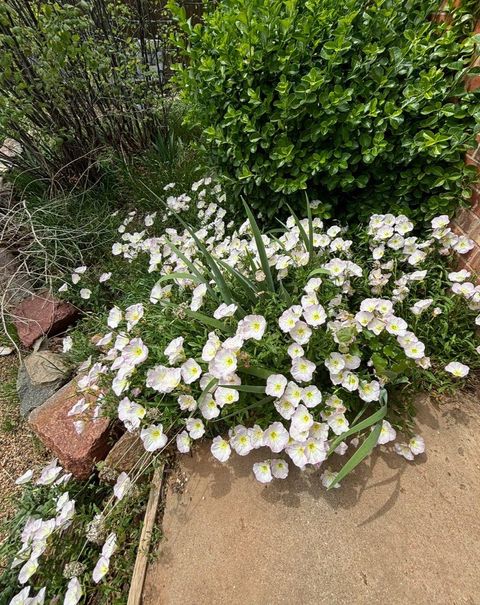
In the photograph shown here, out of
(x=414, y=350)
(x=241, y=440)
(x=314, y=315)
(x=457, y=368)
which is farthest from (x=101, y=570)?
(x=457, y=368)

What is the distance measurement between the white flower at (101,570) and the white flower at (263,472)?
0.69 meters

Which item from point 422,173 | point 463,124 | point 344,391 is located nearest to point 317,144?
point 422,173

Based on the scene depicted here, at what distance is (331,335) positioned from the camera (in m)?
1.67

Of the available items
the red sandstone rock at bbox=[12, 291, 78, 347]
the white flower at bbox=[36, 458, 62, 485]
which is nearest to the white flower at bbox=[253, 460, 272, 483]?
the white flower at bbox=[36, 458, 62, 485]

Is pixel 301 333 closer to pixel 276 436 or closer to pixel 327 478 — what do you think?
pixel 276 436

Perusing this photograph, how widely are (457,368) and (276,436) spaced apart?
0.95 m

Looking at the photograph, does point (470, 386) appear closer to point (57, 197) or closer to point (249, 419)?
point (249, 419)

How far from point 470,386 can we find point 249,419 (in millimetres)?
1152

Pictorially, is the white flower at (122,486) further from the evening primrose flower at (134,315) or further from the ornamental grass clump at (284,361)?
the evening primrose flower at (134,315)

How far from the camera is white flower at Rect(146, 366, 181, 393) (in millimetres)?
1621

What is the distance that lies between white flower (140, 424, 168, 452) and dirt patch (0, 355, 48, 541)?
1.03 metres

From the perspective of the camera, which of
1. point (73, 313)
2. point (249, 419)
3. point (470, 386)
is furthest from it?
point (73, 313)

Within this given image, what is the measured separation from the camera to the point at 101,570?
1.45 meters

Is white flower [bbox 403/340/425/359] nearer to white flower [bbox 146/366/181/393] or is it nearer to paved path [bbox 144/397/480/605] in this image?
paved path [bbox 144/397/480/605]
